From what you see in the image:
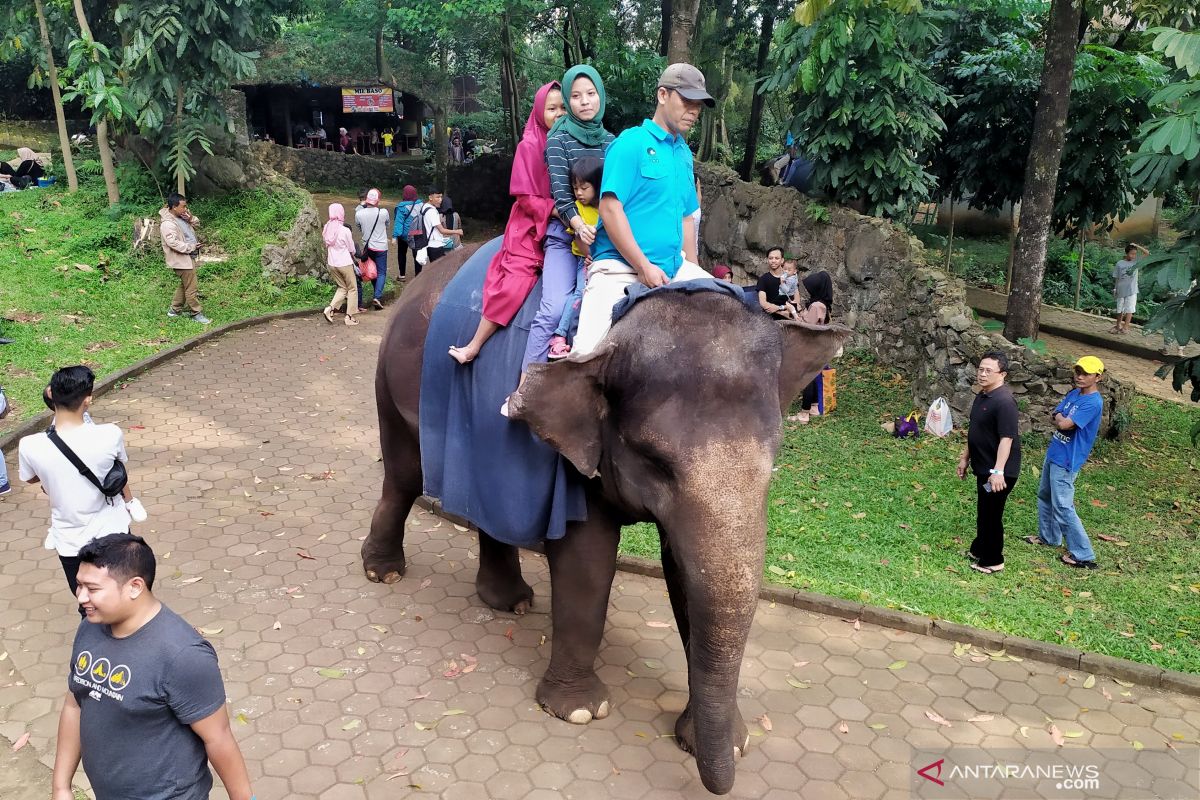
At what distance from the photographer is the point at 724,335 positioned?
3.97 metres

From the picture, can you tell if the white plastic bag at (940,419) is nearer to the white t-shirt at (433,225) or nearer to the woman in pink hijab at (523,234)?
the woman in pink hijab at (523,234)

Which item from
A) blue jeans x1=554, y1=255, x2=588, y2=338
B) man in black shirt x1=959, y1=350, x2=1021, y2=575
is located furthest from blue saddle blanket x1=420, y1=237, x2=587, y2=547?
man in black shirt x1=959, y1=350, x2=1021, y2=575

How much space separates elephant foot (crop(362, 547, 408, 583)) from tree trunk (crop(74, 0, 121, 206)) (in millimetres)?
12607

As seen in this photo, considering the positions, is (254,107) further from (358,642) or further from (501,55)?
(358,642)

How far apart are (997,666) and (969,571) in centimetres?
140

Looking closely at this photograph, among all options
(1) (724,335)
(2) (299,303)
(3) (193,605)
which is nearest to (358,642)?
(3) (193,605)

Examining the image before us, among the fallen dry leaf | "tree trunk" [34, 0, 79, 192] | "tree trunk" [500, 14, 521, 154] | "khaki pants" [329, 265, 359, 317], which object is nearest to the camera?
the fallen dry leaf

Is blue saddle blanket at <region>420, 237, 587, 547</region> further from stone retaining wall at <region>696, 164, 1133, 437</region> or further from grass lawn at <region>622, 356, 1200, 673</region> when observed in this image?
stone retaining wall at <region>696, 164, 1133, 437</region>

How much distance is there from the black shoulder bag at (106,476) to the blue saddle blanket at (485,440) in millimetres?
1659

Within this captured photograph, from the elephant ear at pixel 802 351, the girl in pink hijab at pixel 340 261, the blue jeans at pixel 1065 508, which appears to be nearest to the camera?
the elephant ear at pixel 802 351

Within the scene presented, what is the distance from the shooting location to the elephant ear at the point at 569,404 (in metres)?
4.07

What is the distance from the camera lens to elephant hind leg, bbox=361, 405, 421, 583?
6.35 meters

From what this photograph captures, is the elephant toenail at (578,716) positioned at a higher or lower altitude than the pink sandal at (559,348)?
lower

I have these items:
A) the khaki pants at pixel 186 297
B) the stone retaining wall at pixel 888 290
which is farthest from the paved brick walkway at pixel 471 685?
the khaki pants at pixel 186 297
